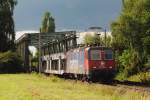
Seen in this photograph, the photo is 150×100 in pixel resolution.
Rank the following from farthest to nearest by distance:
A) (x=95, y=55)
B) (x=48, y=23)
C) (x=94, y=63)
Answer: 1. (x=48, y=23)
2. (x=95, y=55)
3. (x=94, y=63)

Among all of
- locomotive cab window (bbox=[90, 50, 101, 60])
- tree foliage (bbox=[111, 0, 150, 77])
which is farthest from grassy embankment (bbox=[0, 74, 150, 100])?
tree foliage (bbox=[111, 0, 150, 77])

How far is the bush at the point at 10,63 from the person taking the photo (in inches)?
3000

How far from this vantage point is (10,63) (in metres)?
77.1

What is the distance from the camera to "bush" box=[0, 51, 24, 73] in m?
76.2

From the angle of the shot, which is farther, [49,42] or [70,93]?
[49,42]

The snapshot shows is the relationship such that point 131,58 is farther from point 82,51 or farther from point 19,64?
point 19,64

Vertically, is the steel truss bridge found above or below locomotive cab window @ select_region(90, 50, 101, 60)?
above

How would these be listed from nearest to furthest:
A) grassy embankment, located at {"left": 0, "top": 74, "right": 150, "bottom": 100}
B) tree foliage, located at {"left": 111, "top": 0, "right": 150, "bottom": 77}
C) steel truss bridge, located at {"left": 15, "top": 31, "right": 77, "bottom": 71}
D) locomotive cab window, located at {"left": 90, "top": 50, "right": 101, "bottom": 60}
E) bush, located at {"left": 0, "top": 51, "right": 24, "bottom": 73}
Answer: grassy embankment, located at {"left": 0, "top": 74, "right": 150, "bottom": 100} → locomotive cab window, located at {"left": 90, "top": 50, "right": 101, "bottom": 60} → tree foliage, located at {"left": 111, "top": 0, "right": 150, "bottom": 77} → steel truss bridge, located at {"left": 15, "top": 31, "right": 77, "bottom": 71} → bush, located at {"left": 0, "top": 51, "right": 24, "bottom": 73}

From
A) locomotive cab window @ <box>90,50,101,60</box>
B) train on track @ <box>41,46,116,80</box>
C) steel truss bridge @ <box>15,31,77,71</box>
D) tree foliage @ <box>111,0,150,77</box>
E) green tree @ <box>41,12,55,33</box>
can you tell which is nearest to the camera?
train on track @ <box>41,46,116,80</box>

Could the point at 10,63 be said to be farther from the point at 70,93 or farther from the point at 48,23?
the point at 70,93

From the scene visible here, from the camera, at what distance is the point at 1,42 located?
272 ft

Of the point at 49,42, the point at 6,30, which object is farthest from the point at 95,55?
the point at 6,30

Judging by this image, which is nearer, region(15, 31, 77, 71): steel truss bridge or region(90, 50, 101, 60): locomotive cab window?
region(90, 50, 101, 60): locomotive cab window

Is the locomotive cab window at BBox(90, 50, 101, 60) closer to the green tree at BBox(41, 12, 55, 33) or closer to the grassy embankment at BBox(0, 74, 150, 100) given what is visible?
the grassy embankment at BBox(0, 74, 150, 100)
